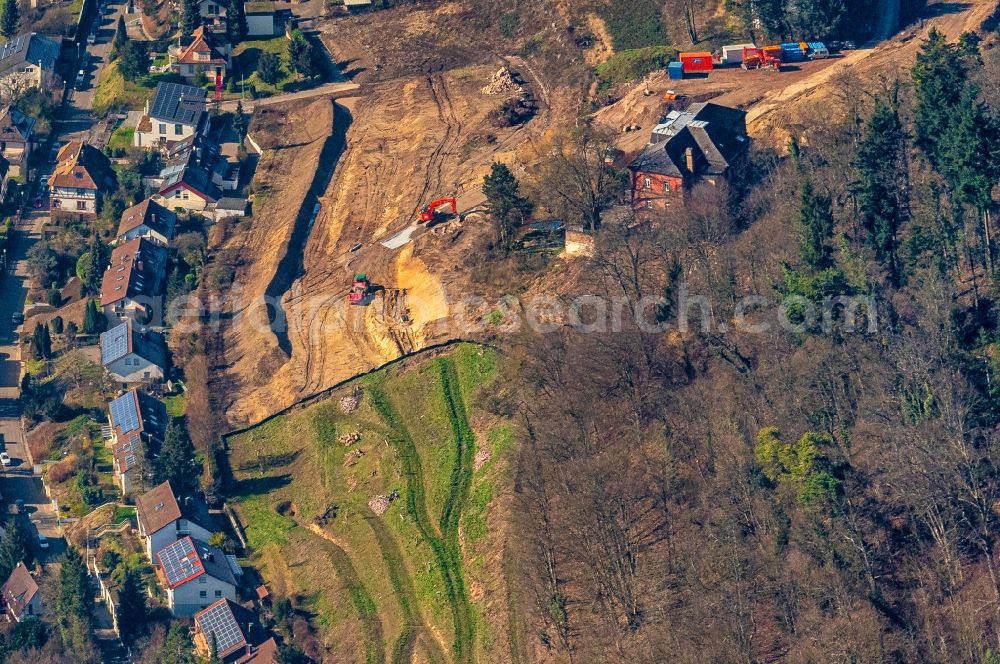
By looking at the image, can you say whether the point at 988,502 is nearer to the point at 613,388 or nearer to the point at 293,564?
the point at 613,388

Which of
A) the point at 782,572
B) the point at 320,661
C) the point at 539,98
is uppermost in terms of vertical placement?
the point at 539,98

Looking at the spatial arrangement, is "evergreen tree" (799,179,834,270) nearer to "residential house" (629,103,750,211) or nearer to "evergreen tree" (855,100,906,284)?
"evergreen tree" (855,100,906,284)

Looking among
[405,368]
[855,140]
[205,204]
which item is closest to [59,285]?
[205,204]

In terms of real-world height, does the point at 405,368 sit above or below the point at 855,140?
below

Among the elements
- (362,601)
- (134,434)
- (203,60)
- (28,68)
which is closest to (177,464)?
(134,434)

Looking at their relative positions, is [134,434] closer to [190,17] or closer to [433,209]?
[433,209]

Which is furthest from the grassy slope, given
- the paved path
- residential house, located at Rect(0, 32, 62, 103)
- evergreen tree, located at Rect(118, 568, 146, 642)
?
residential house, located at Rect(0, 32, 62, 103)

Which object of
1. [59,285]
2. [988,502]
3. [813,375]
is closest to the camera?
[988,502]
